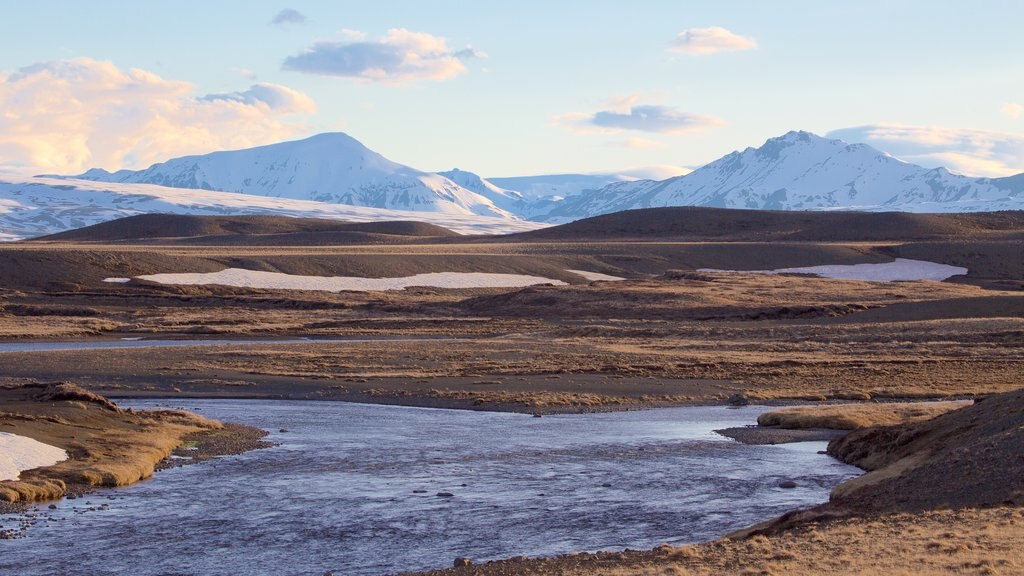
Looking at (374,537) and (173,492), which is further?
(173,492)

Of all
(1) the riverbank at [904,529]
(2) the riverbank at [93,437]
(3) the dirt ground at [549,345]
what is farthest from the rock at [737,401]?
(2) the riverbank at [93,437]

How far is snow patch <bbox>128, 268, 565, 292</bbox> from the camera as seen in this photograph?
99.2 metres

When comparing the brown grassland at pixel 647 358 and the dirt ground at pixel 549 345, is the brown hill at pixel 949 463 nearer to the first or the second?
the brown grassland at pixel 647 358

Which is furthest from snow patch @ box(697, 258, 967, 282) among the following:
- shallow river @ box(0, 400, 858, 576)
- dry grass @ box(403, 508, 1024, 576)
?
dry grass @ box(403, 508, 1024, 576)

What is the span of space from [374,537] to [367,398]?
850 inches

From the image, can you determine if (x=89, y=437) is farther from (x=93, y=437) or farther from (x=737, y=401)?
(x=737, y=401)

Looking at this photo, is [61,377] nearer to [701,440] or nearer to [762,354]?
[701,440]

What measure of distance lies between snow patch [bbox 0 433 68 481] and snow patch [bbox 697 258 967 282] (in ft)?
301

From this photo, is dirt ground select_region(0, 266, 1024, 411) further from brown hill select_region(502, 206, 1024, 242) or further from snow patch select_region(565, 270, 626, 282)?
brown hill select_region(502, 206, 1024, 242)

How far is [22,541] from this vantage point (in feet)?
68.8

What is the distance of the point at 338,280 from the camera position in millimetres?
105125

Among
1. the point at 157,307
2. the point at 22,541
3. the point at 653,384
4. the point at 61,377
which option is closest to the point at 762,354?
the point at 653,384

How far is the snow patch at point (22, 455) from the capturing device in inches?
1019

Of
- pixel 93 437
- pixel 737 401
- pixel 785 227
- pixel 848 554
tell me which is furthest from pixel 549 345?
pixel 785 227
